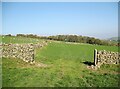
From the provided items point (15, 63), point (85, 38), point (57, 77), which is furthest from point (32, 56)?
point (85, 38)

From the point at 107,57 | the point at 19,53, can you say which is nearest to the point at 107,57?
the point at 107,57

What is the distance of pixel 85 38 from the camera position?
227 feet

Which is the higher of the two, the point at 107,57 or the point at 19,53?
the point at 19,53

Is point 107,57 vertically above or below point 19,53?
below

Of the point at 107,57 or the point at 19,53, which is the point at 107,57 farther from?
the point at 19,53

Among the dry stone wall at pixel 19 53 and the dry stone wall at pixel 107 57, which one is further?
the dry stone wall at pixel 107 57

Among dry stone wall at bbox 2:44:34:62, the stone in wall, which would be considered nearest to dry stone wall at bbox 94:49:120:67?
the stone in wall

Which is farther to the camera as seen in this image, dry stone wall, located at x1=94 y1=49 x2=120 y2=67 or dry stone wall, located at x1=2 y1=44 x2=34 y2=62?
dry stone wall, located at x1=94 y1=49 x2=120 y2=67

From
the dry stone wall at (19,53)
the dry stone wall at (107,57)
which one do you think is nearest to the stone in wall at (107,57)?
the dry stone wall at (107,57)

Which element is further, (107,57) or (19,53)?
(107,57)

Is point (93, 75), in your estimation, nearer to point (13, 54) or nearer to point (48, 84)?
point (48, 84)

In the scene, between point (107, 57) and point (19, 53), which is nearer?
point (19, 53)

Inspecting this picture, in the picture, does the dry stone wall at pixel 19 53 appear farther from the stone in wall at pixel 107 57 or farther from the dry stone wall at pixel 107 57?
the stone in wall at pixel 107 57

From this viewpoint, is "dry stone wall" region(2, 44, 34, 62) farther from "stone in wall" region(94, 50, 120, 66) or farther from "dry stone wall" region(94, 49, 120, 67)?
"stone in wall" region(94, 50, 120, 66)
